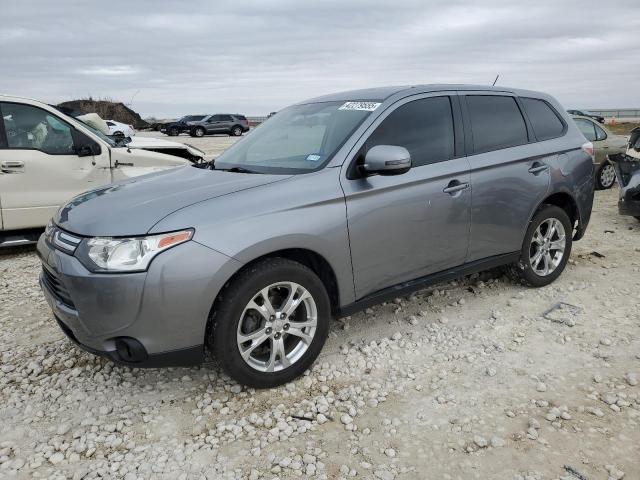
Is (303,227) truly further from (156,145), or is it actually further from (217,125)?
(217,125)

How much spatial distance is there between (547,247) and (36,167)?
18.3 feet

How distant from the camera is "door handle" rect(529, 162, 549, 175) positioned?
177 inches

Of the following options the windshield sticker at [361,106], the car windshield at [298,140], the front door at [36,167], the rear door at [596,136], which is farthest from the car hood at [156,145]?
the rear door at [596,136]

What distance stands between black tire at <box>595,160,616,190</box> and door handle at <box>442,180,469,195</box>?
7935mm

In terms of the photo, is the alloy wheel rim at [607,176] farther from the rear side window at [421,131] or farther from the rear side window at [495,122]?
the rear side window at [421,131]

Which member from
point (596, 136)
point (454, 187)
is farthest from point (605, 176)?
point (454, 187)

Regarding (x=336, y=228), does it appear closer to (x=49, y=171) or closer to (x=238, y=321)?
(x=238, y=321)

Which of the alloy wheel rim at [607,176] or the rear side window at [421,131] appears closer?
the rear side window at [421,131]

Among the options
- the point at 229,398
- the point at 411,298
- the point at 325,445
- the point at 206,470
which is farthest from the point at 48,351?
the point at 411,298

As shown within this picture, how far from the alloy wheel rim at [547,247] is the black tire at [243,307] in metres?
2.39

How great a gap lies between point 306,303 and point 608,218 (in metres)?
6.46

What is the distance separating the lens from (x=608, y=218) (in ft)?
26.2

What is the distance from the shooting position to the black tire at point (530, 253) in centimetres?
462

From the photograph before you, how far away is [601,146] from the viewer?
34.5 ft
